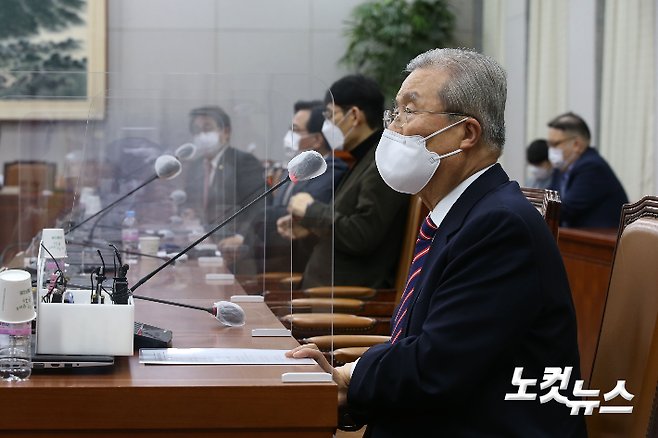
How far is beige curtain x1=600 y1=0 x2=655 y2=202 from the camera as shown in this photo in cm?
447

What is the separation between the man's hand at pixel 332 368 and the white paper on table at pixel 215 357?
0.01 meters

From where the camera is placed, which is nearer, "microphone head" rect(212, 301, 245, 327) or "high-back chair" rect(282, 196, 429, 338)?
"microphone head" rect(212, 301, 245, 327)

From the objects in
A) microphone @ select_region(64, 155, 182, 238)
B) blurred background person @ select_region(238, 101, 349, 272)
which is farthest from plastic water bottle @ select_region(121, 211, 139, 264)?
blurred background person @ select_region(238, 101, 349, 272)

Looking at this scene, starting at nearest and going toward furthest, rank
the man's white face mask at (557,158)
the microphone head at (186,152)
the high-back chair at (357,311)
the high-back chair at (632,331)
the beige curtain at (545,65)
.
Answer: the high-back chair at (632,331)
the high-back chair at (357,311)
the microphone head at (186,152)
the man's white face mask at (557,158)
the beige curtain at (545,65)

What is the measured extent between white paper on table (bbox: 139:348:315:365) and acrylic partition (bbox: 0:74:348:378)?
287 millimetres

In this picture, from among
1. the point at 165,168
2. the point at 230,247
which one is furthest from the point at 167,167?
the point at 230,247

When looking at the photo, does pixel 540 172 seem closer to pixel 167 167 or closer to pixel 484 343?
pixel 167 167

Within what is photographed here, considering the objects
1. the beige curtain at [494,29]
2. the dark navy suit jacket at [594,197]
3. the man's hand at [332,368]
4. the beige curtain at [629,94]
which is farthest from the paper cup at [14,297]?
the beige curtain at [494,29]

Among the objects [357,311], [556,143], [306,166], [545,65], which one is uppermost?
[545,65]

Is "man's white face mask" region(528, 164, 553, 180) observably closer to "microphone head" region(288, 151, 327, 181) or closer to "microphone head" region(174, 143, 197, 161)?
"microphone head" region(174, 143, 197, 161)

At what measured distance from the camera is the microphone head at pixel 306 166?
4.44 ft

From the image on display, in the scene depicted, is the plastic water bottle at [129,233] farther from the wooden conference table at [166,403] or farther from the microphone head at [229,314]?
the wooden conference table at [166,403]

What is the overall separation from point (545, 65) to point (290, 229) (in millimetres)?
4391

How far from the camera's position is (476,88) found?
1241mm
